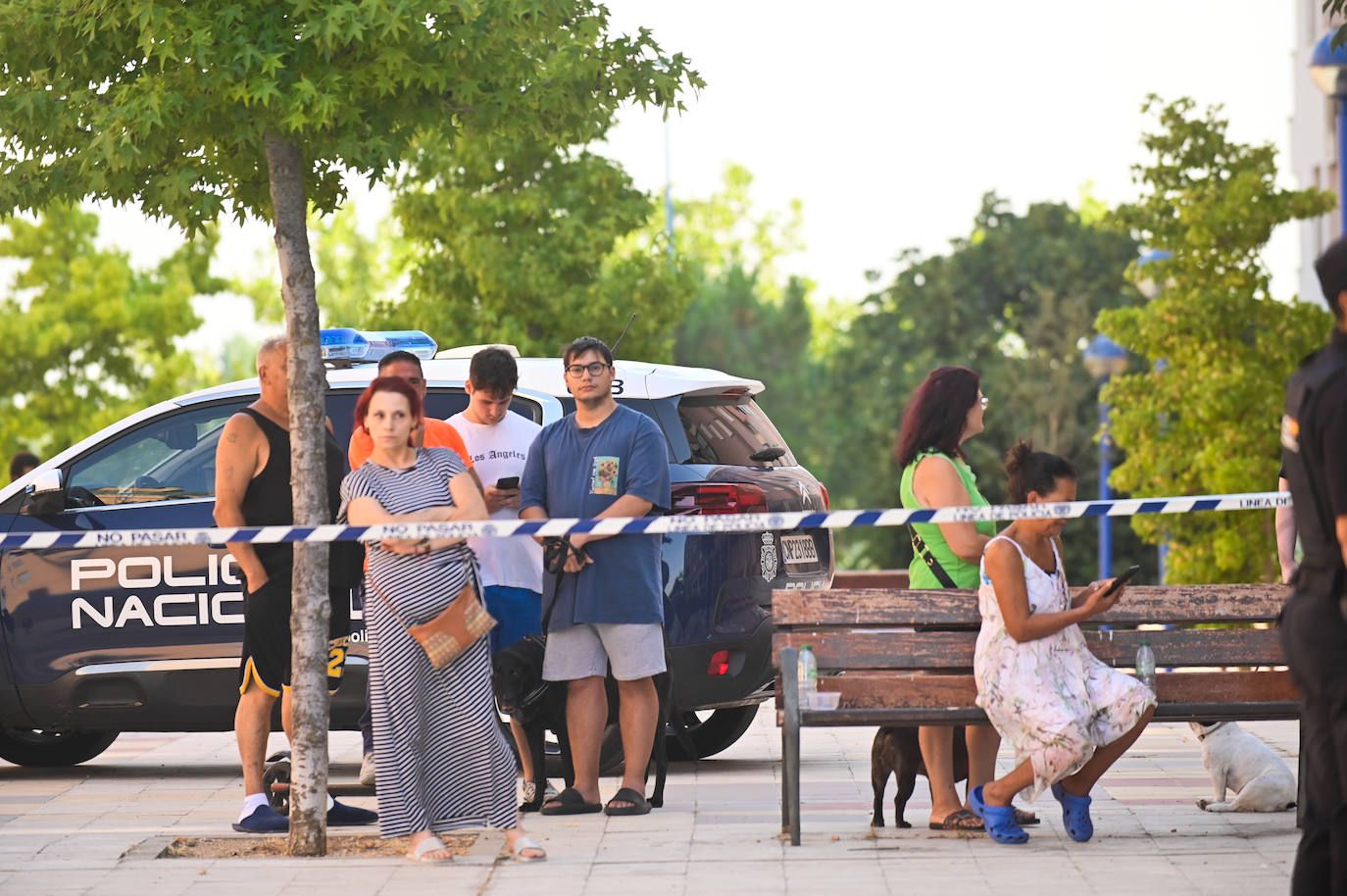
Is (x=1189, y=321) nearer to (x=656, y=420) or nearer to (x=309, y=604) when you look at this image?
(x=656, y=420)

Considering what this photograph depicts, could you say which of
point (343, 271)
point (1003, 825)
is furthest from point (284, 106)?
point (343, 271)

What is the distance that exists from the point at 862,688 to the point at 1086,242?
131ft

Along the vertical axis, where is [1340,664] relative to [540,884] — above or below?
above

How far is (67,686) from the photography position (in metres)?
9.48

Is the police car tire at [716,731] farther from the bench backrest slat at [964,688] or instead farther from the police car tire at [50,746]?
the bench backrest slat at [964,688]

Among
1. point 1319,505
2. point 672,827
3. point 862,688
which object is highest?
point 1319,505

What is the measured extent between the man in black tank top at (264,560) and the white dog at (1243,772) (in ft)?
11.6

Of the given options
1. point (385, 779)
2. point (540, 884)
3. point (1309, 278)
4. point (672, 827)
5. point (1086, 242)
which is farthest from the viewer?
point (1086, 242)

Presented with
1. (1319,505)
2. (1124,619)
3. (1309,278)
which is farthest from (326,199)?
(1309,278)

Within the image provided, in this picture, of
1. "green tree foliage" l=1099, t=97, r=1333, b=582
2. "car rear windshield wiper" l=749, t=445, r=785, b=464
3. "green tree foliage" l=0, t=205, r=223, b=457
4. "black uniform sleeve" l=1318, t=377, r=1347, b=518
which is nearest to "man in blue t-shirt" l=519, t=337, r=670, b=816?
"car rear windshield wiper" l=749, t=445, r=785, b=464

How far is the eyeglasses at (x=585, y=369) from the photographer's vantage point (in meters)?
7.84

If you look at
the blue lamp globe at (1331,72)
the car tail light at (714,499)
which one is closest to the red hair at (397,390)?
the car tail light at (714,499)

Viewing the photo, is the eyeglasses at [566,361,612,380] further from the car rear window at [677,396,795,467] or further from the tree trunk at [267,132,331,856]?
the car rear window at [677,396,795,467]

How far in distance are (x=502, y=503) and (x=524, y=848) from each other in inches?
76.1
